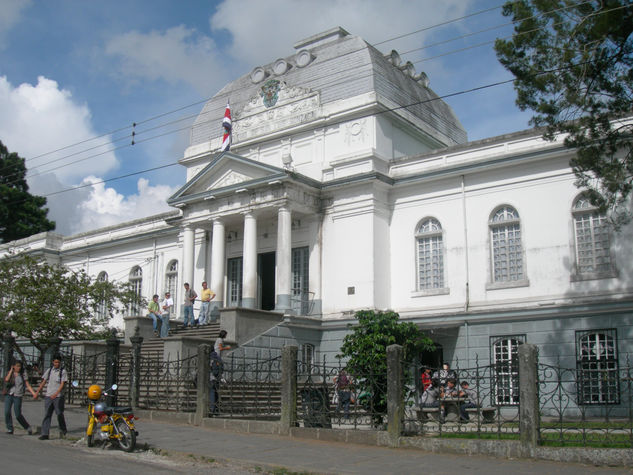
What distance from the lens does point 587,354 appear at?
20109 mm

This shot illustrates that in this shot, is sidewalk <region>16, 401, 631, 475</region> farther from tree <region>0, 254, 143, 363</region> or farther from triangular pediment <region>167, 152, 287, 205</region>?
triangular pediment <region>167, 152, 287, 205</region>

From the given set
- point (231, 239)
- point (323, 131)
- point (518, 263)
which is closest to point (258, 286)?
point (231, 239)

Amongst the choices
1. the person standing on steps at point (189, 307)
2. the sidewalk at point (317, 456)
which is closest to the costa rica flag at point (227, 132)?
the person standing on steps at point (189, 307)

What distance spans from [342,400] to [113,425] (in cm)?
452

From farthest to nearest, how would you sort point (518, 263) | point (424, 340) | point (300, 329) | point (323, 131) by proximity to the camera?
1. point (323, 131)
2. point (300, 329)
3. point (518, 263)
4. point (424, 340)

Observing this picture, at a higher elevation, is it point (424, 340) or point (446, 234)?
point (446, 234)

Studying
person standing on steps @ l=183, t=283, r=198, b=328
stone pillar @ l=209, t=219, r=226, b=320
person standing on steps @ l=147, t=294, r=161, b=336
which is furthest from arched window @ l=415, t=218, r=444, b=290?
person standing on steps @ l=147, t=294, r=161, b=336

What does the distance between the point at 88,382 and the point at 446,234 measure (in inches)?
496

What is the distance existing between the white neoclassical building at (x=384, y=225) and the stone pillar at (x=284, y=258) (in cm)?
5

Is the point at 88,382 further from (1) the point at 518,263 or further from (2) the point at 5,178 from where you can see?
(2) the point at 5,178

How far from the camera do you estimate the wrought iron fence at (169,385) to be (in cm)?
1659

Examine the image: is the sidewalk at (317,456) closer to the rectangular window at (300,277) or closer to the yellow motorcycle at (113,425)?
the yellow motorcycle at (113,425)

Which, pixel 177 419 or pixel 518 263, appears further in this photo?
pixel 518 263

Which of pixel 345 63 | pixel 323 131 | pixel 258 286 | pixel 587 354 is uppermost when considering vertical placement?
pixel 345 63
